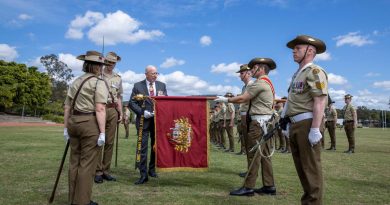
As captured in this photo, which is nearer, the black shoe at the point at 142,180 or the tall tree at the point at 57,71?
the black shoe at the point at 142,180

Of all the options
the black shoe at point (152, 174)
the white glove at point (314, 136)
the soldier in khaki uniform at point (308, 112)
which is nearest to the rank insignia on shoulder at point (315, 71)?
the soldier in khaki uniform at point (308, 112)

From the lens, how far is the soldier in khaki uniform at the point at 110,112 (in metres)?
7.85

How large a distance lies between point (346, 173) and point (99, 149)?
6.70 metres

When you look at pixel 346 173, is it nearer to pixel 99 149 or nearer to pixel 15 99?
pixel 99 149

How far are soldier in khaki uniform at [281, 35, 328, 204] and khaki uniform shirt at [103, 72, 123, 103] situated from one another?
14.6ft

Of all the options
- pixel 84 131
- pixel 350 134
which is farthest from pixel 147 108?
pixel 350 134

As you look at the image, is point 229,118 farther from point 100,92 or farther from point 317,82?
point 317,82

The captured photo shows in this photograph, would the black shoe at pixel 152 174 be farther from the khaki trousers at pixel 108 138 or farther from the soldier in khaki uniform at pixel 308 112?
the soldier in khaki uniform at pixel 308 112

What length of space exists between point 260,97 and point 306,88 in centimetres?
207

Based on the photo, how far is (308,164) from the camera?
454 centimetres

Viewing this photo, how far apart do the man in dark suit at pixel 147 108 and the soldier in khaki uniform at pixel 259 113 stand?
1766mm

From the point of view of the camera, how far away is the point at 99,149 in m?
5.40

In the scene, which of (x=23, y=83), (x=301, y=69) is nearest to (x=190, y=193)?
(x=301, y=69)

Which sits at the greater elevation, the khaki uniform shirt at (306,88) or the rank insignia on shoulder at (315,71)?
the rank insignia on shoulder at (315,71)
